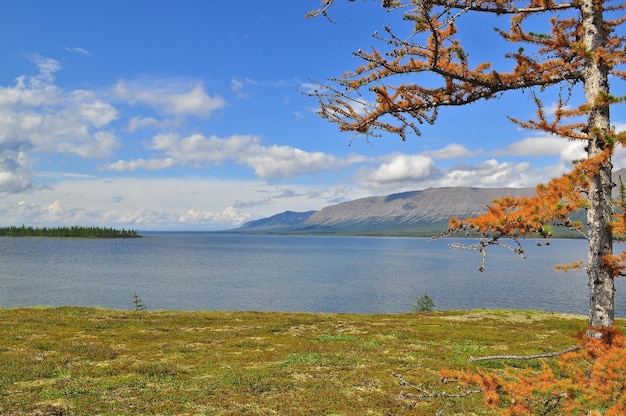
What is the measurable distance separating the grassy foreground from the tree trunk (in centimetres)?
99

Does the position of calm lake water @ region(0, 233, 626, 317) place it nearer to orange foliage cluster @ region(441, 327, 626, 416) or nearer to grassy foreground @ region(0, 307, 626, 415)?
grassy foreground @ region(0, 307, 626, 415)

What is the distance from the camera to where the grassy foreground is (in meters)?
16.3

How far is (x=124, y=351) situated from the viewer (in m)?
25.1

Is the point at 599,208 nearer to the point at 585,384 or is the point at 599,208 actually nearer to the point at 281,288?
the point at 585,384

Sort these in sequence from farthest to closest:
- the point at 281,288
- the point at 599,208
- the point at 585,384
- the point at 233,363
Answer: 1. the point at 281,288
2. the point at 233,363
3. the point at 599,208
4. the point at 585,384

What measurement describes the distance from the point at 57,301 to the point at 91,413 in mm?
81188

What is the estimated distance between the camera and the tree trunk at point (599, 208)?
8.85 m

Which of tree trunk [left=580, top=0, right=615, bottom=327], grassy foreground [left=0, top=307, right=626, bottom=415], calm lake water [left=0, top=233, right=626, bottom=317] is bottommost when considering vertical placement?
calm lake water [left=0, top=233, right=626, bottom=317]

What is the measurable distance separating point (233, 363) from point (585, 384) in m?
17.9

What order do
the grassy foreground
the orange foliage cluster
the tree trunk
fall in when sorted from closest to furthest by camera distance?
the orange foliage cluster < the tree trunk < the grassy foreground

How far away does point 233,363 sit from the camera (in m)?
22.5

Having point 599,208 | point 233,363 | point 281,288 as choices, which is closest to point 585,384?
point 599,208

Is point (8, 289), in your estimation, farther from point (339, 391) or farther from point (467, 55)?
point (467, 55)

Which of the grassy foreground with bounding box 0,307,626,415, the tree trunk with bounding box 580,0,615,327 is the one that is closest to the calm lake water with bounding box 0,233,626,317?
the grassy foreground with bounding box 0,307,626,415
